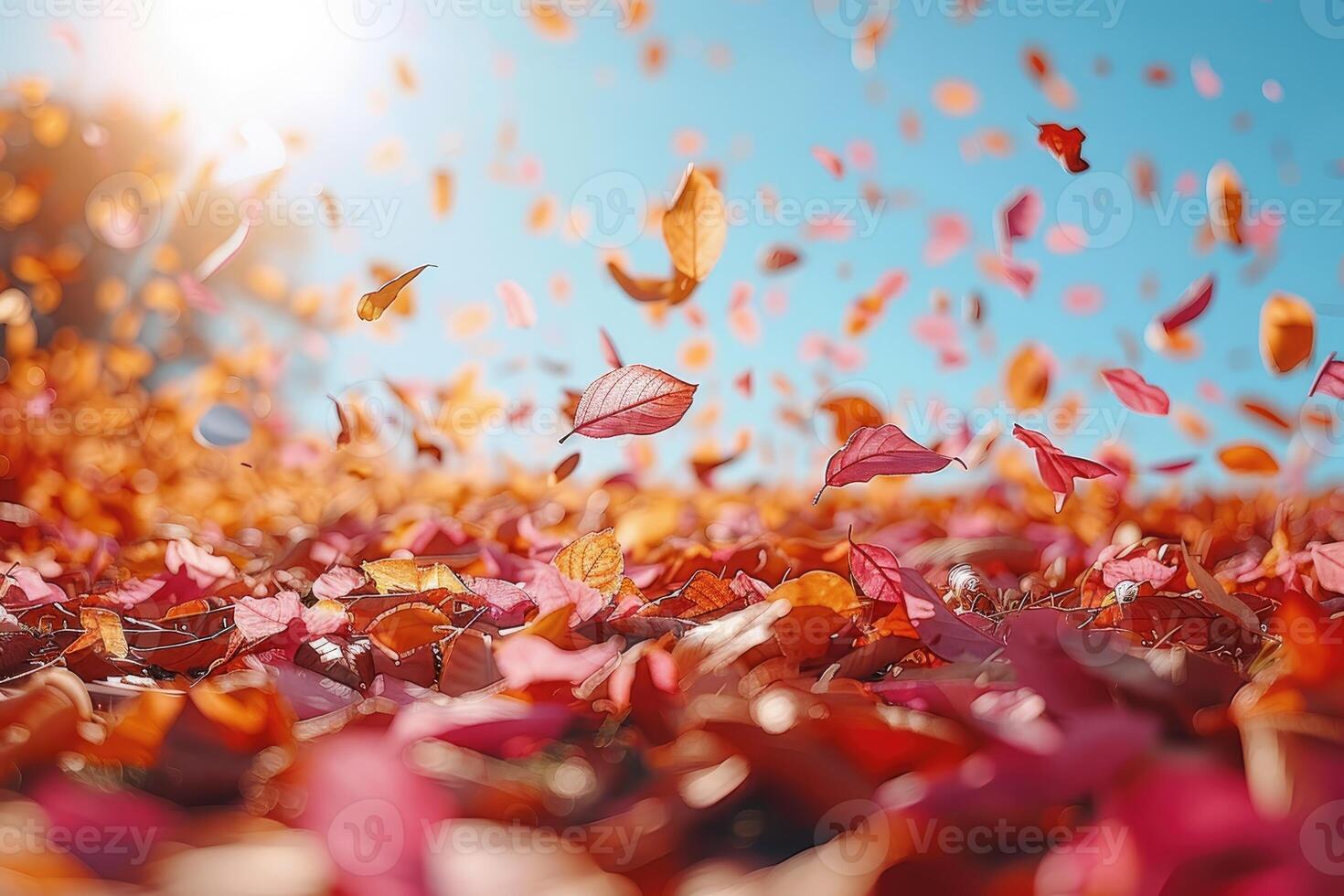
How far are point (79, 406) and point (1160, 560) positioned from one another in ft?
8.28

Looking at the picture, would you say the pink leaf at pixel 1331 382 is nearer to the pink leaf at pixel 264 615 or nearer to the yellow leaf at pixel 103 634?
the pink leaf at pixel 264 615

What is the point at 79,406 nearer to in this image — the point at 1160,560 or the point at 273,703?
the point at 273,703

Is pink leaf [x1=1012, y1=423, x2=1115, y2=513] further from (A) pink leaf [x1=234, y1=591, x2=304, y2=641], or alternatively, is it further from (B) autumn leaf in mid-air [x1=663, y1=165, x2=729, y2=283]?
(A) pink leaf [x1=234, y1=591, x2=304, y2=641]

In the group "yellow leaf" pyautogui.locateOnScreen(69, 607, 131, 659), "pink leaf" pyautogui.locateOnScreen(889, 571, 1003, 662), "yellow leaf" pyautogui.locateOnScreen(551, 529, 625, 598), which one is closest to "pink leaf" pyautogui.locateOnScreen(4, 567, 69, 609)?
"yellow leaf" pyautogui.locateOnScreen(69, 607, 131, 659)

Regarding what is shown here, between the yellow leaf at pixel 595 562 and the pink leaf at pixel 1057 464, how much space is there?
28 centimetres

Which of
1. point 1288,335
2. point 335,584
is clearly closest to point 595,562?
point 335,584

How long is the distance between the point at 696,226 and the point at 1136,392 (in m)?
0.45

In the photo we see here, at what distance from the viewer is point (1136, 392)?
832 millimetres

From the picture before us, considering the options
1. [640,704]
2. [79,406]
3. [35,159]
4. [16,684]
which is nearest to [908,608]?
[640,704]

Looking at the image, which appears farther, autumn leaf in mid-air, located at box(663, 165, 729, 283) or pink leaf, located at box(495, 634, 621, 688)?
autumn leaf in mid-air, located at box(663, 165, 729, 283)

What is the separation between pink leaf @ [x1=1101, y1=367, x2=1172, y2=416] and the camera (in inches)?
32.4

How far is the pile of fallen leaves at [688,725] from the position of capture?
28 centimetres

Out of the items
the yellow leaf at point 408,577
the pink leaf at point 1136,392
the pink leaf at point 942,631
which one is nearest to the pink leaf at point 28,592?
the yellow leaf at point 408,577

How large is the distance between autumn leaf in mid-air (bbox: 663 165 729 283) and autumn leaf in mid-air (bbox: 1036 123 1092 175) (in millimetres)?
314
